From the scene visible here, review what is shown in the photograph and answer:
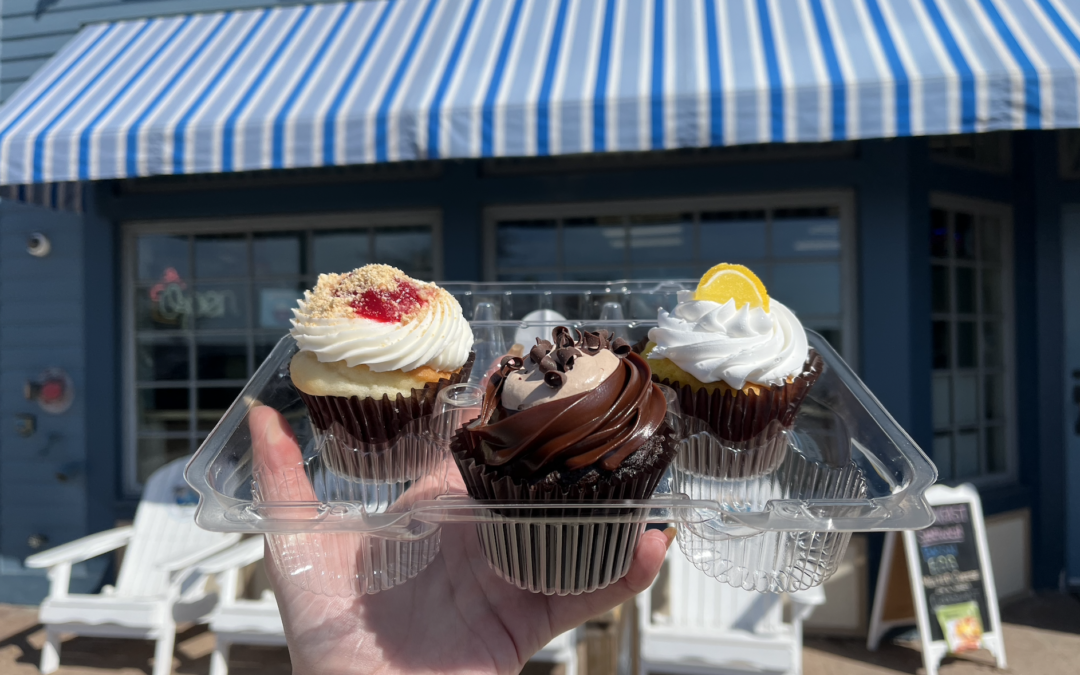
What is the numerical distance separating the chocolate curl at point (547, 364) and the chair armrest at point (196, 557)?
9.99 ft

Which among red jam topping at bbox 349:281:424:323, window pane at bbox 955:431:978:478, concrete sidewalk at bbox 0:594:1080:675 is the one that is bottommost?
concrete sidewalk at bbox 0:594:1080:675

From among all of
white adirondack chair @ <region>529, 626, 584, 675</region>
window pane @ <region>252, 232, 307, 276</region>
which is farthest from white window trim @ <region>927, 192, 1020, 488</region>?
window pane @ <region>252, 232, 307, 276</region>

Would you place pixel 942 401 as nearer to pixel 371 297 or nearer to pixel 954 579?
pixel 954 579

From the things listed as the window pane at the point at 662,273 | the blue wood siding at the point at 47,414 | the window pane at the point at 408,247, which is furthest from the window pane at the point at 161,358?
the window pane at the point at 662,273

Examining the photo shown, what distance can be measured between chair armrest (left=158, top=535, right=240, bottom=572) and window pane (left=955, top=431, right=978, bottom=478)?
15.6ft

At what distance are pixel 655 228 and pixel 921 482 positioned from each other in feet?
10.9

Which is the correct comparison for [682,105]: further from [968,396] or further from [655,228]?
[968,396]

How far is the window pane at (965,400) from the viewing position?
4570 millimetres

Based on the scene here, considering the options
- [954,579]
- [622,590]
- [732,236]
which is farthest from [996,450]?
[622,590]

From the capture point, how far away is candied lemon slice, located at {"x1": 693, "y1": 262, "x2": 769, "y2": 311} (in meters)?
1.68

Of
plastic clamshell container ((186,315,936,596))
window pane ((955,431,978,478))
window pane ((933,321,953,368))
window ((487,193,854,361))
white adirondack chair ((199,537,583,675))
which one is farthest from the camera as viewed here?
window pane ((955,431,978,478))

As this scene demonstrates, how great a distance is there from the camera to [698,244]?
433 centimetres

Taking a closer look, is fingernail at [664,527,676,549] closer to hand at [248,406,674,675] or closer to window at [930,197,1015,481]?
hand at [248,406,674,675]

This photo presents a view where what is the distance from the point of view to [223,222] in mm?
4727
